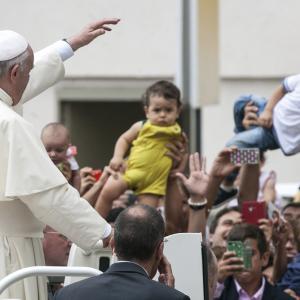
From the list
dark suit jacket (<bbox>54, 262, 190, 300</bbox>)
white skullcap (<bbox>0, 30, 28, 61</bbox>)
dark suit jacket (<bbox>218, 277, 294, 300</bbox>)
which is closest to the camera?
dark suit jacket (<bbox>54, 262, 190, 300</bbox>)

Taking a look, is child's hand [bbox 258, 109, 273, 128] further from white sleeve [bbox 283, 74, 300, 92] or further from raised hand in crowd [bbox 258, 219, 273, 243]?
raised hand in crowd [bbox 258, 219, 273, 243]

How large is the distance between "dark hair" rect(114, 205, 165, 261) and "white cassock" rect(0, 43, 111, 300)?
0.66m

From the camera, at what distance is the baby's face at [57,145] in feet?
26.3

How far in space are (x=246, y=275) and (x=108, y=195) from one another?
1.32 metres

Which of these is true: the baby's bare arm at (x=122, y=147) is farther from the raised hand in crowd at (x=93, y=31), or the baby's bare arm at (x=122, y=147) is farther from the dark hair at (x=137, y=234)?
the dark hair at (x=137, y=234)

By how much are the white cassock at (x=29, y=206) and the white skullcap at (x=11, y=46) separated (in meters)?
0.17

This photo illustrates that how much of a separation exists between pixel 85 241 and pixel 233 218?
2.78m

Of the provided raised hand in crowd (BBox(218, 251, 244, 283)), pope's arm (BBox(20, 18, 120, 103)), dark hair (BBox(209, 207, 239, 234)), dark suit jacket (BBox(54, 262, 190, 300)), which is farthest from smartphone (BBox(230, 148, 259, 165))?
Result: dark suit jacket (BBox(54, 262, 190, 300))

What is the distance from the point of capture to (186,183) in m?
7.87

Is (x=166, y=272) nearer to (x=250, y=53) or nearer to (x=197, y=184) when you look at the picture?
(x=197, y=184)

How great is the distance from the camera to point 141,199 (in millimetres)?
8672

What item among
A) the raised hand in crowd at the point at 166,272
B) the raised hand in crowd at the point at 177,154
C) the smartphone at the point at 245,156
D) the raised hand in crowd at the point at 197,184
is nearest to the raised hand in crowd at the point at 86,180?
the raised hand in crowd at the point at 177,154

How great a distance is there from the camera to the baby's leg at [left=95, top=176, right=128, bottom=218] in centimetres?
852

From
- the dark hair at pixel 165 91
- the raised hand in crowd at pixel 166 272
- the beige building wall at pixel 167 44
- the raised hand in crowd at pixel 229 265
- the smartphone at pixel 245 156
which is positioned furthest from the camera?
the beige building wall at pixel 167 44
